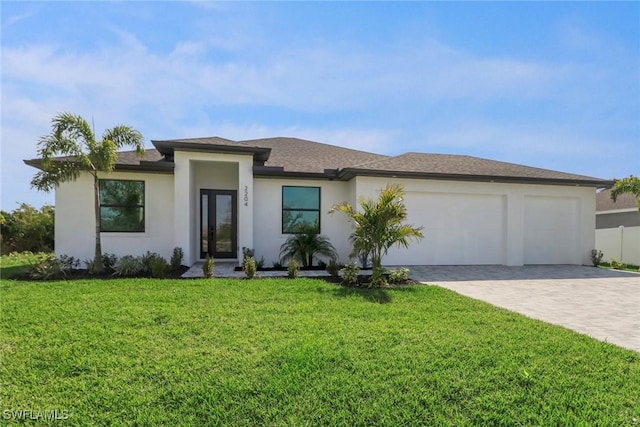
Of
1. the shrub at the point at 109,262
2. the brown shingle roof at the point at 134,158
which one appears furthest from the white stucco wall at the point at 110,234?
the shrub at the point at 109,262

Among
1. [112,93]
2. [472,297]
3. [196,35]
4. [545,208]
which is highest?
[196,35]

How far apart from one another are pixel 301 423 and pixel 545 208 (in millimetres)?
14193

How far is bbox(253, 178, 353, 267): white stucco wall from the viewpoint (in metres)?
11.7

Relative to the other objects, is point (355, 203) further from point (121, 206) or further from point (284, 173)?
point (121, 206)

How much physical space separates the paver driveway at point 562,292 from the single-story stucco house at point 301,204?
1208mm

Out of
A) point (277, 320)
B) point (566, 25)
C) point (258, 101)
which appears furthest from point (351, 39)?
point (277, 320)

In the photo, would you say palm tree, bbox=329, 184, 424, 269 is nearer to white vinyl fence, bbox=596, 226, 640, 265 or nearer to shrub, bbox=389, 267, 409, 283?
shrub, bbox=389, 267, 409, 283

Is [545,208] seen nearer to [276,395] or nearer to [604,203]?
[276,395]

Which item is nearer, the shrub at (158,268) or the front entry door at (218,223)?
the shrub at (158,268)

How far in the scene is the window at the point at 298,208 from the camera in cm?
1186

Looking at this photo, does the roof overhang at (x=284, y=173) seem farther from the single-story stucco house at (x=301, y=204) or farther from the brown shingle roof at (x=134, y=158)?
the brown shingle roof at (x=134, y=158)

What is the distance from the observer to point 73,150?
9.13 m

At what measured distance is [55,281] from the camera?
820 centimetres
